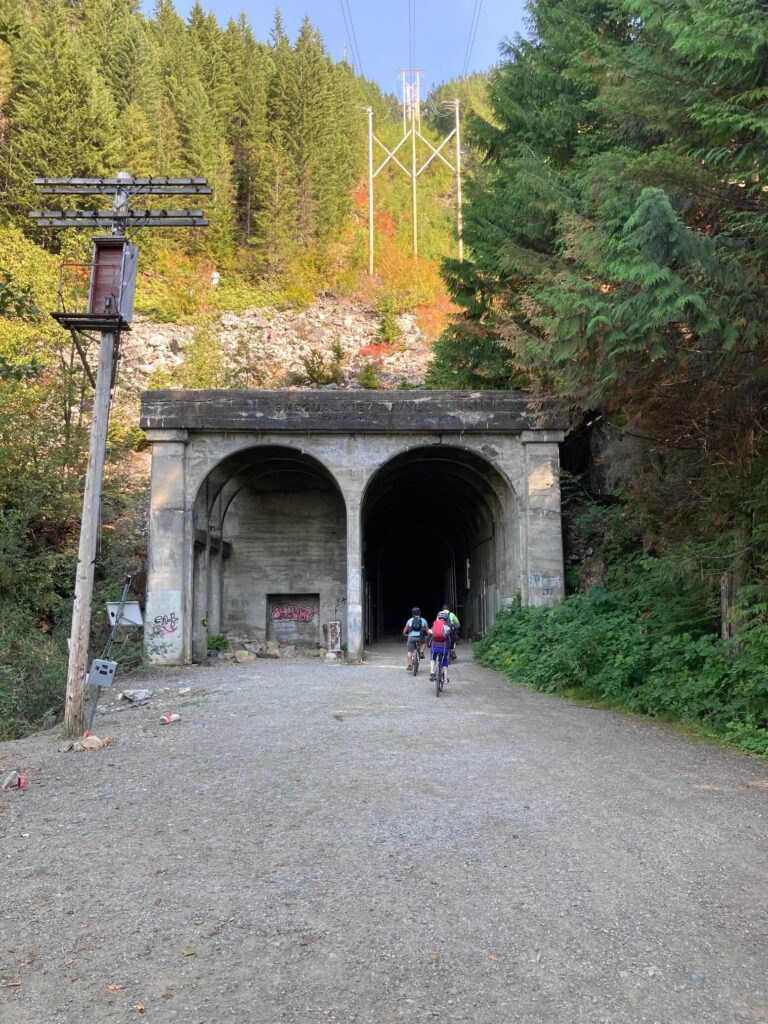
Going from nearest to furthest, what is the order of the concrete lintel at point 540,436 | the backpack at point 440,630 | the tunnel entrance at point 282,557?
the backpack at point 440,630 < the concrete lintel at point 540,436 < the tunnel entrance at point 282,557

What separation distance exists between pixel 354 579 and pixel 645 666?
915 centimetres

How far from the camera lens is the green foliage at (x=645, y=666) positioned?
8.45m

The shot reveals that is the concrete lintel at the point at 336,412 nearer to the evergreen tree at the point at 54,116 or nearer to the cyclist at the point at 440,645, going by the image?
the cyclist at the point at 440,645

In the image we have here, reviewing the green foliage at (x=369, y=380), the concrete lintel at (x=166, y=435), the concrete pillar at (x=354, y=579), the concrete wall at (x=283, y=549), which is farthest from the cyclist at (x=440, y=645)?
the green foliage at (x=369, y=380)

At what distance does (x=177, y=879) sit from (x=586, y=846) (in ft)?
8.78

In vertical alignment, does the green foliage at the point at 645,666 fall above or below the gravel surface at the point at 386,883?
above

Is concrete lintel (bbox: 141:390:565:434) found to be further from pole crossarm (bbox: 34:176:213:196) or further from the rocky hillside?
the rocky hillside

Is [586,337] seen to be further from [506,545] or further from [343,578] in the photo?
[343,578]

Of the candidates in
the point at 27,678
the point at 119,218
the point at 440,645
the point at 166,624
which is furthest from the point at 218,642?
the point at 119,218

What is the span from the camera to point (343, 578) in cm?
2411

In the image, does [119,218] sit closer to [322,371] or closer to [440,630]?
[440,630]

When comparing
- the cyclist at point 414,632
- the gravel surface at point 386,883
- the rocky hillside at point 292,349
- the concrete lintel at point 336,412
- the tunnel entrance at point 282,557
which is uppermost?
the rocky hillside at point 292,349

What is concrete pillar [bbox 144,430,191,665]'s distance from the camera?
1789 centimetres

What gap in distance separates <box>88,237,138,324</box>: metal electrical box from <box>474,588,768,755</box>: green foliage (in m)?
8.61
